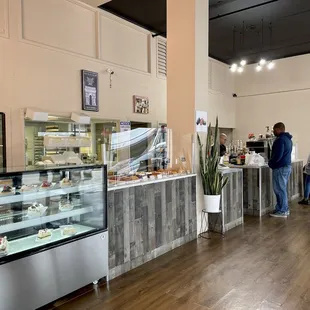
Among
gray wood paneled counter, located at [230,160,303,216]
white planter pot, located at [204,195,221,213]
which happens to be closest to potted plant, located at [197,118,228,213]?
white planter pot, located at [204,195,221,213]

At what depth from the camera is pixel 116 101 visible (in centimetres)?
675

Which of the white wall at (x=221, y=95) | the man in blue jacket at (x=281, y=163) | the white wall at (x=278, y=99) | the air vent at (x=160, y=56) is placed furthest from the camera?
the white wall at (x=221, y=95)

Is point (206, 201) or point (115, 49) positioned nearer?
point (206, 201)

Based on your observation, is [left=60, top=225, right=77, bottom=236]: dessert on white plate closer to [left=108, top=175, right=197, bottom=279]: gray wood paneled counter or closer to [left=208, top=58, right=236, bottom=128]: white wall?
[left=108, top=175, right=197, bottom=279]: gray wood paneled counter

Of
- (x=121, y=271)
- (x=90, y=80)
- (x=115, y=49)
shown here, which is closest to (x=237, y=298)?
(x=121, y=271)

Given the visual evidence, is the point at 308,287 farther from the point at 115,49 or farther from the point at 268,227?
the point at 115,49

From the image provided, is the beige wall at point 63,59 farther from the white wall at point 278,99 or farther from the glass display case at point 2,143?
the white wall at point 278,99

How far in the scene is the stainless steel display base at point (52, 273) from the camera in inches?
88.4

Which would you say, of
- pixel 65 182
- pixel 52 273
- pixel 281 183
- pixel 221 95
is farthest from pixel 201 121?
pixel 221 95

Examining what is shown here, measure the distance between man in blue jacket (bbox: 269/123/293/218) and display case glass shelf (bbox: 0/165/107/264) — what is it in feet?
12.0

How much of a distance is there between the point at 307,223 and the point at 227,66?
6.72 m

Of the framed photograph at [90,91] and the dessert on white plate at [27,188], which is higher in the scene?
the framed photograph at [90,91]

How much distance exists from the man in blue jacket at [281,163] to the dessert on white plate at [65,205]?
155 inches

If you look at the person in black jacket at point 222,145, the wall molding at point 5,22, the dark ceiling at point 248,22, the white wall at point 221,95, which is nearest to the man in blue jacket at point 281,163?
the person in black jacket at point 222,145
